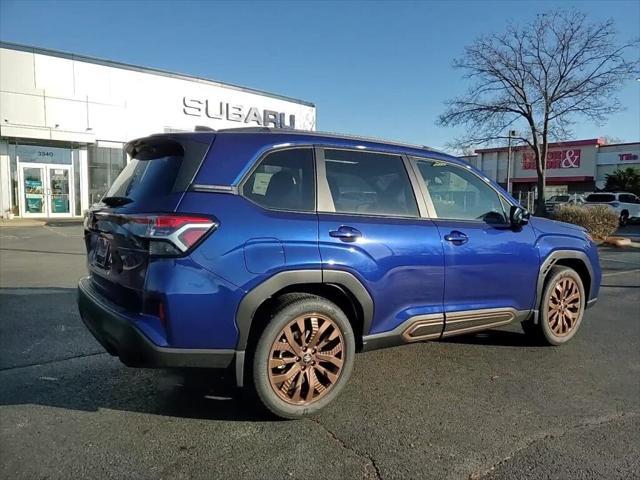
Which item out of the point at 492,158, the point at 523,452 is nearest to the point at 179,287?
the point at 523,452

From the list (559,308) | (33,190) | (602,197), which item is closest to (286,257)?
(559,308)

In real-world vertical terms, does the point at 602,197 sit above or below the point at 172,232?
above

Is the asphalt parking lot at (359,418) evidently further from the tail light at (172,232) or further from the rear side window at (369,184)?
the rear side window at (369,184)

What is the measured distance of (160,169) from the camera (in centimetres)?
337

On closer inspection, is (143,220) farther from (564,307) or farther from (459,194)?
(564,307)

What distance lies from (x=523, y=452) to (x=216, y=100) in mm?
25574

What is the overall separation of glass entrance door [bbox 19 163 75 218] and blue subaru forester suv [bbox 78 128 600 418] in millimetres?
21357

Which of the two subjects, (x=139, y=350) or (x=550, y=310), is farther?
(x=550, y=310)

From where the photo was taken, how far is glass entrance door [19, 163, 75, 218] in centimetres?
2214

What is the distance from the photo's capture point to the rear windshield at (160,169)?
3.20m

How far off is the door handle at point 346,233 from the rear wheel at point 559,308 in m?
2.39

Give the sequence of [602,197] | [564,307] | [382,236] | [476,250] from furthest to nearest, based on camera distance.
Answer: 1. [602,197]
2. [564,307]
3. [476,250]
4. [382,236]

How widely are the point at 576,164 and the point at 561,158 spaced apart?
1.48m

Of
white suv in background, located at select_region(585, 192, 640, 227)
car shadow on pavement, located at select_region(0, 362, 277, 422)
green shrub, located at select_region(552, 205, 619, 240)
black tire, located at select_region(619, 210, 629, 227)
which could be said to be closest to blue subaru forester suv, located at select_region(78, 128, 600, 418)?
car shadow on pavement, located at select_region(0, 362, 277, 422)
